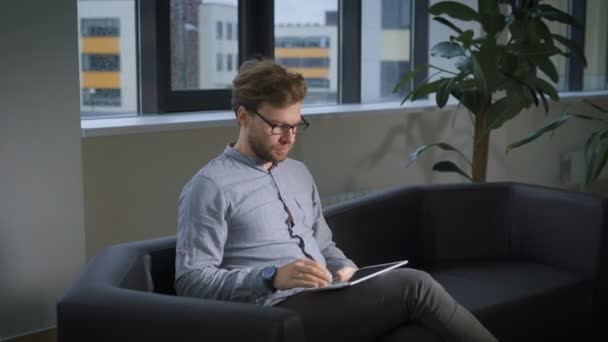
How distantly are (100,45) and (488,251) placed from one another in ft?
5.98

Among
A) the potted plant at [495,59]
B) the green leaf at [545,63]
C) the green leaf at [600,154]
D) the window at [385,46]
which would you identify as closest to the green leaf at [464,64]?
the potted plant at [495,59]

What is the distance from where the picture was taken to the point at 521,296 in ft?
9.38

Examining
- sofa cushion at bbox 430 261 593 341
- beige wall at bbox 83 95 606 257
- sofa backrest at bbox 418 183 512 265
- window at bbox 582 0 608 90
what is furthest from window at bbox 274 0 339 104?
window at bbox 582 0 608 90

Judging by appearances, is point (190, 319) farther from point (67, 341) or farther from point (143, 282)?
point (143, 282)

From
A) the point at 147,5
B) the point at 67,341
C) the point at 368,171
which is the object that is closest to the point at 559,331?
the point at 368,171

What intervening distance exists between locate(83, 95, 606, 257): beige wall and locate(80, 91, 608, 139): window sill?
26mm

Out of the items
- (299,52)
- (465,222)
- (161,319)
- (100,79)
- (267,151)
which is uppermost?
(299,52)

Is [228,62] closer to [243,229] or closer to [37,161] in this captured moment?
[37,161]

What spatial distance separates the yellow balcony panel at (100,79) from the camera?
3.62 metres

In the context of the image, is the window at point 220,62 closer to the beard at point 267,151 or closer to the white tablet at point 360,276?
the beard at point 267,151

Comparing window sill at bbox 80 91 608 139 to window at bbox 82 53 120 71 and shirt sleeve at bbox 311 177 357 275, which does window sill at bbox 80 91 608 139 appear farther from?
shirt sleeve at bbox 311 177 357 275

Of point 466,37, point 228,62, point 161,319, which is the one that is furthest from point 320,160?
point 161,319

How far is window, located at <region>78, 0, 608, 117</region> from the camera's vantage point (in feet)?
A: 12.0

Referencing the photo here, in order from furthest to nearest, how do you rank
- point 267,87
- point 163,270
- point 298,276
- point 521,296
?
point 521,296
point 163,270
point 267,87
point 298,276
